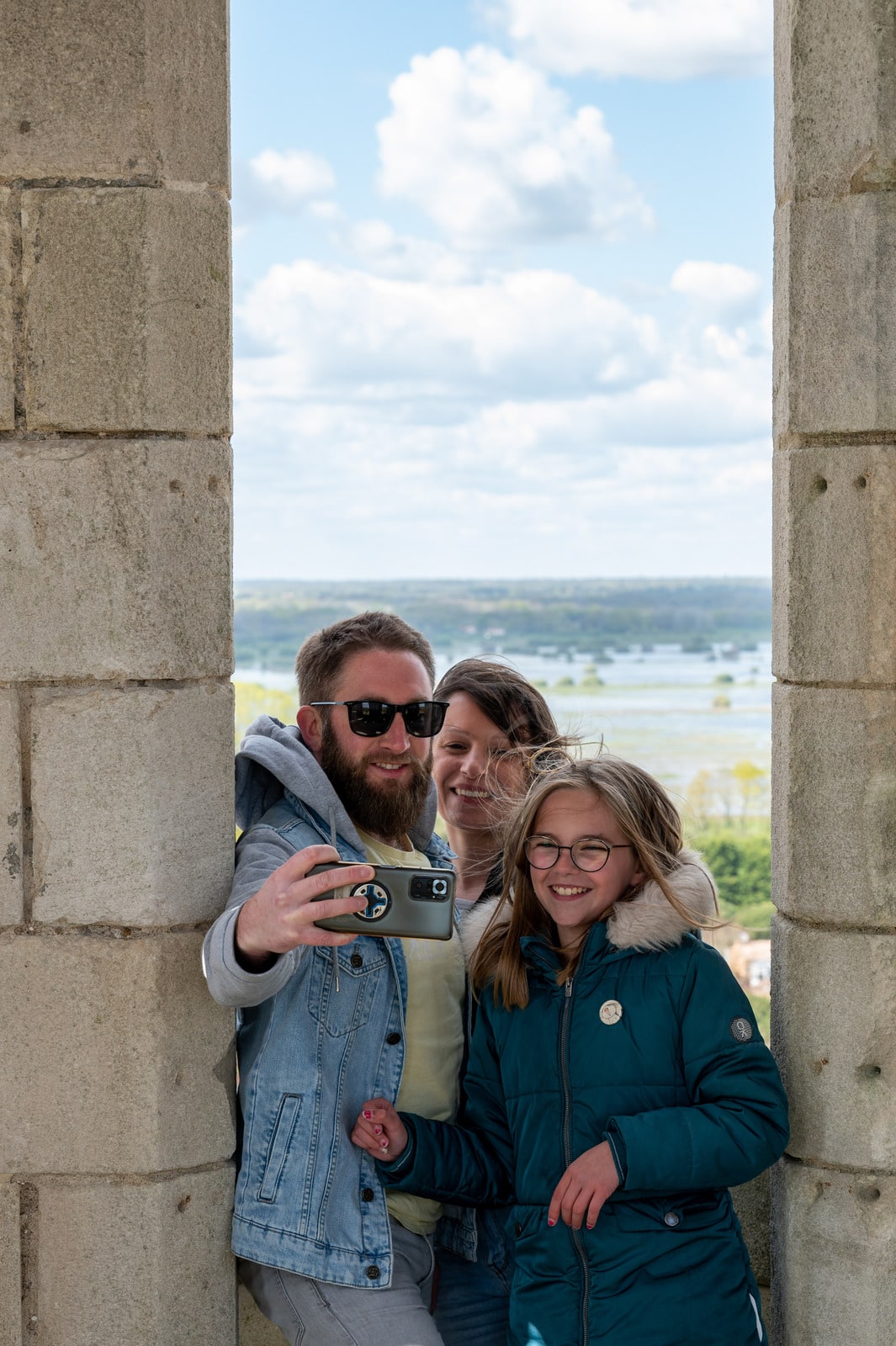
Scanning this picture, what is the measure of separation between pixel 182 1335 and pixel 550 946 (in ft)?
3.54

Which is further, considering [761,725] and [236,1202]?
[761,725]

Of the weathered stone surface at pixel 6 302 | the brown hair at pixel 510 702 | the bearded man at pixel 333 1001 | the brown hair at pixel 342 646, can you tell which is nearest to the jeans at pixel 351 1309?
the bearded man at pixel 333 1001

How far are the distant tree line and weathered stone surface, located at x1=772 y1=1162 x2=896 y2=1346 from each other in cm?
4351

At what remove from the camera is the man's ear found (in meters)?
3.11

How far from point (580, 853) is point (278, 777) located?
65 cm

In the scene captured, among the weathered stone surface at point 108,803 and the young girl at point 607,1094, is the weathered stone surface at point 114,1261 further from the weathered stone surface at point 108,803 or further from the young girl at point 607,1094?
the weathered stone surface at point 108,803

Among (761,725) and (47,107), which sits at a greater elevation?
(47,107)

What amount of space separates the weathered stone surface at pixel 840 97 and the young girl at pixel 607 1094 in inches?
49.7

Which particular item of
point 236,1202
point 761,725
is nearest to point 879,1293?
point 236,1202

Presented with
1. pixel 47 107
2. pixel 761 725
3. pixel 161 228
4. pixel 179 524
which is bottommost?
pixel 761 725

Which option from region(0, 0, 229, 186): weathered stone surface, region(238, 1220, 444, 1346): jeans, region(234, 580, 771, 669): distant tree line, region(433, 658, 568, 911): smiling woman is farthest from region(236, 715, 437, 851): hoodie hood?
region(234, 580, 771, 669): distant tree line

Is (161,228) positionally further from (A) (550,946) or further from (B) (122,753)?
(A) (550,946)

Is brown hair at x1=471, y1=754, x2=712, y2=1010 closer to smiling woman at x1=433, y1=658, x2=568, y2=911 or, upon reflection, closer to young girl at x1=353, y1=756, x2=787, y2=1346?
young girl at x1=353, y1=756, x2=787, y2=1346

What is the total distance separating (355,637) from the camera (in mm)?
3127
